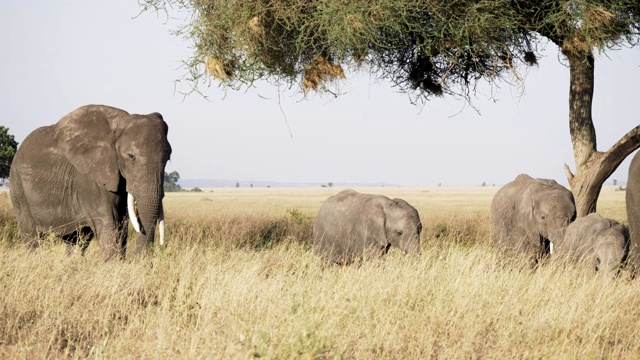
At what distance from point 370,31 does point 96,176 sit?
5.49 meters

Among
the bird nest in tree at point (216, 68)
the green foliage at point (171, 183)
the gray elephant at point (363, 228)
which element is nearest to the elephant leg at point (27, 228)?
the bird nest in tree at point (216, 68)

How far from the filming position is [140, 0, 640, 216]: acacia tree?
15.2m

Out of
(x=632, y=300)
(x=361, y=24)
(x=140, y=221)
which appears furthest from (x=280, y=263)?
(x=632, y=300)

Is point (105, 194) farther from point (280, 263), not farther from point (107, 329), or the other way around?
point (107, 329)

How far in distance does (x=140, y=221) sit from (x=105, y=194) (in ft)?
2.26

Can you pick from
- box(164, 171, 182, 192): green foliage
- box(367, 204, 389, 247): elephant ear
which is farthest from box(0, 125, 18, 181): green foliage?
box(164, 171, 182, 192): green foliage

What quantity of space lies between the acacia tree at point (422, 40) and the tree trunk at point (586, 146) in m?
0.02

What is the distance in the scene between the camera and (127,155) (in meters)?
12.1

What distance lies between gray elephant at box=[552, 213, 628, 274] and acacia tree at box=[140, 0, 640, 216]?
3.73m

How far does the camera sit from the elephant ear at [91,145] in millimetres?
12297

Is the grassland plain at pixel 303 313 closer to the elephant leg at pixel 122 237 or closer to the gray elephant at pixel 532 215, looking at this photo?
the elephant leg at pixel 122 237

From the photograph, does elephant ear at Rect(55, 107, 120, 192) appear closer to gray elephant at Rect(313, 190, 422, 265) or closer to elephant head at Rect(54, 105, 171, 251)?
elephant head at Rect(54, 105, 171, 251)

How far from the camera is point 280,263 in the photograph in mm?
13258

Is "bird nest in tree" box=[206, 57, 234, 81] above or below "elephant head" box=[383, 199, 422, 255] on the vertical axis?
above
